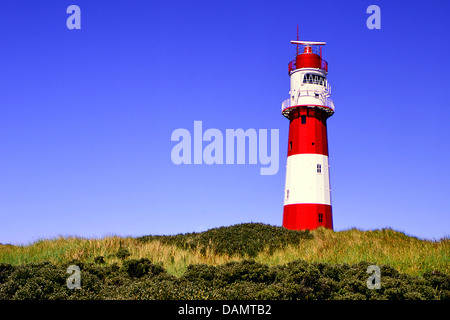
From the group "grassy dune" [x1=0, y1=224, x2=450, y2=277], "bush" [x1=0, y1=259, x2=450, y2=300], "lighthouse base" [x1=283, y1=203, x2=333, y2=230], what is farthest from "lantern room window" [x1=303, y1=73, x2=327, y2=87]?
"bush" [x1=0, y1=259, x2=450, y2=300]

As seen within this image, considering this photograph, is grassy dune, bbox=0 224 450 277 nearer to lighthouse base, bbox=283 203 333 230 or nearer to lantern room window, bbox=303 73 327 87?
lighthouse base, bbox=283 203 333 230

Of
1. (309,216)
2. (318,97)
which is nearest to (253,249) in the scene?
(309,216)

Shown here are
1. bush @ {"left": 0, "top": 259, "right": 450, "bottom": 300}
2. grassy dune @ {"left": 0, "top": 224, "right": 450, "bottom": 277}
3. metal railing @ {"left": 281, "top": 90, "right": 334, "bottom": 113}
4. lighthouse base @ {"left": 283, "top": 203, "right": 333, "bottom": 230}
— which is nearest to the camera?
bush @ {"left": 0, "top": 259, "right": 450, "bottom": 300}

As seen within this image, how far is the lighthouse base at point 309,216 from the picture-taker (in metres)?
Answer: 29.4

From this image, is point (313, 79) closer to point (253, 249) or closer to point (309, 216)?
point (309, 216)

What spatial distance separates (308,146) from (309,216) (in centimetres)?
492

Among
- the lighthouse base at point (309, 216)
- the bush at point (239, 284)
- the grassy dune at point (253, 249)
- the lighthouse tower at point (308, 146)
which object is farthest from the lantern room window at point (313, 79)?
the bush at point (239, 284)

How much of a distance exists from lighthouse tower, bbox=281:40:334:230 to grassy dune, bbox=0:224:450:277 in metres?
2.70

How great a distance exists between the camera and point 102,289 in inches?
444

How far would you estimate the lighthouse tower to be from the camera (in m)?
29.9

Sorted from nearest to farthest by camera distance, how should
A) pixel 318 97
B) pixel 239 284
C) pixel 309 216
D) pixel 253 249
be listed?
pixel 239 284, pixel 253 249, pixel 309 216, pixel 318 97

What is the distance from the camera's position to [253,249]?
2272cm

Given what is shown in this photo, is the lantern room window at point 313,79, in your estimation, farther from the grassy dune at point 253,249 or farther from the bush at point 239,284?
the bush at point 239,284
